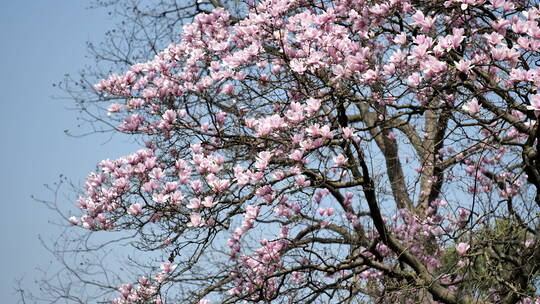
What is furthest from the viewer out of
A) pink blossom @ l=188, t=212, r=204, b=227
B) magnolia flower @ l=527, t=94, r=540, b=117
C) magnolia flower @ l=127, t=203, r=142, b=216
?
magnolia flower @ l=127, t=203, r=142, b=216

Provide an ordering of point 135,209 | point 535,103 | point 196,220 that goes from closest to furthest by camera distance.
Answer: point 535,103 → point 196,220 → point 135,209

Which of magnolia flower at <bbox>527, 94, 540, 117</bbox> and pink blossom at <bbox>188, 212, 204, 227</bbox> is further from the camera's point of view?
pink blossom at <bbox>188, 212, 204, 227</bbox>

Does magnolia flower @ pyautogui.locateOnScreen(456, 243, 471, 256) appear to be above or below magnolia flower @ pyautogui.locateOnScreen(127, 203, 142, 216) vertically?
below

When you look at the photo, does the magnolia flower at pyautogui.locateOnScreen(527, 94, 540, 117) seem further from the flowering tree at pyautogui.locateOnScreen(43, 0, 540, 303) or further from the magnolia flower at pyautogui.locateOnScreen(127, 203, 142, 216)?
the magnolia flower at pyautogui.locateOnScreen(127, 203, 142, 216)

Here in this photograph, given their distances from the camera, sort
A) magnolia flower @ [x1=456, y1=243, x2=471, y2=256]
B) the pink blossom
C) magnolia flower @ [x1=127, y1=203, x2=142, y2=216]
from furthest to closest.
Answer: magnolia flower @ [x1=456, y1=243, x2=471, y2=256] < magnolia flower @ [x1=127, y1=203, x2=142, y2=216] < the pink blossom

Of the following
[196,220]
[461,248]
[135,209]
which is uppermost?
[135,209]

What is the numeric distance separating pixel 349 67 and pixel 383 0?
3.75ft

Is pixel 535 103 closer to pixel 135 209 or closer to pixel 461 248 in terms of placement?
pixel 461 248

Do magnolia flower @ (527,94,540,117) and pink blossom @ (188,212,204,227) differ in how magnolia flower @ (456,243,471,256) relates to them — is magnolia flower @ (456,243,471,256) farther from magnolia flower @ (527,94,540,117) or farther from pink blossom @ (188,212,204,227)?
pink blossom @ (188,212,204,227)

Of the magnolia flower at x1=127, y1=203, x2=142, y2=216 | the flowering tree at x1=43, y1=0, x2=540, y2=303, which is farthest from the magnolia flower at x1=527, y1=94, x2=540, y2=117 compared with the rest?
→ the magnolia flower at x1=127, y1=203, x2=142, y2=216

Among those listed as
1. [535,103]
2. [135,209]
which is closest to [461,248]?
[535,103]

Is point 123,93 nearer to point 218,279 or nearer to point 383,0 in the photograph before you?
point 218,279

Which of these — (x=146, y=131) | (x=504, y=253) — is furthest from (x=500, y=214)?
(x=146, y=131)

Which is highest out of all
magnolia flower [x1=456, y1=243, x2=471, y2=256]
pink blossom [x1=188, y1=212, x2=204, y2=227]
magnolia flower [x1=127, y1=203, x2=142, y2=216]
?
magnolia flower [x1=127, y1=203, x2=142, y2=216]
